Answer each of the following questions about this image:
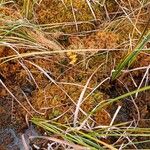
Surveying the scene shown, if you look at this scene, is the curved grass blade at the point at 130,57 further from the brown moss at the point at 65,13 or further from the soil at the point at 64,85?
the brown moss at the point at 65,13

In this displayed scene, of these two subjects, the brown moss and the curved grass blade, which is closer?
the curved grass blade

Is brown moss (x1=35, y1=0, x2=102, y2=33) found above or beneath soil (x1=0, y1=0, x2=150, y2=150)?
above

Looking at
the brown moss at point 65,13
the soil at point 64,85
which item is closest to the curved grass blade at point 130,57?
the soil at point 64,85

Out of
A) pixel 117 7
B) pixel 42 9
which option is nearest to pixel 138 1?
pixel 117 7

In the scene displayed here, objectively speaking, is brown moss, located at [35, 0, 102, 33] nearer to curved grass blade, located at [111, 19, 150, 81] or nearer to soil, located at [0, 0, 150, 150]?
soil, located at [0, 0, 150, 150]

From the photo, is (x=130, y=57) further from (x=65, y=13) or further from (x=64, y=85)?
(x=65, y=13)

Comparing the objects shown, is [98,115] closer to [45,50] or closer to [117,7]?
[45,50]

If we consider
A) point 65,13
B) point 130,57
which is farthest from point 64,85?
point 65,13

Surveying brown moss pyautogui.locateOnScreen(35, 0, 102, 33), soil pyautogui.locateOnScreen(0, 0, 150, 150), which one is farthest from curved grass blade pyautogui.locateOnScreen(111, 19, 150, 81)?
brown moss pyautogui.locateOnScreen(35, 0, 102, 33)
